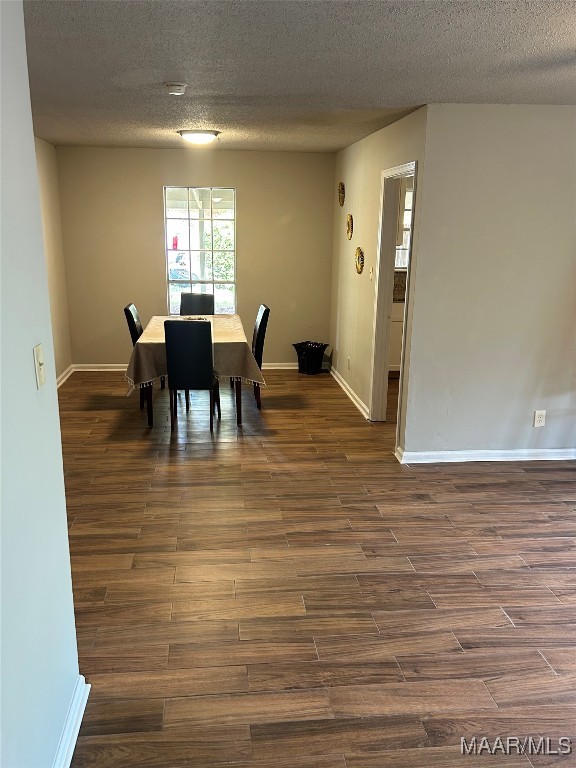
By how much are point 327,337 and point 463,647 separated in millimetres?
4925

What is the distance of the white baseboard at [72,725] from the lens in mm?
1821

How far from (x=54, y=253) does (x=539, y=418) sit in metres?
4.93

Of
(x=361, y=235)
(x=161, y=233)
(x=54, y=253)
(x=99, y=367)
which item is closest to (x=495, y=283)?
(x=361, y=235)

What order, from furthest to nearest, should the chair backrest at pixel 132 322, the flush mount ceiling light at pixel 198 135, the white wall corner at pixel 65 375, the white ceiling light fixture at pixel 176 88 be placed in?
the white wall corner at pixel 65 375 → the chair backrest at pixel 132 322 → the flush mount ceiling light at pixel 198 135 → the white ceiling light fixture at pixel 176 88

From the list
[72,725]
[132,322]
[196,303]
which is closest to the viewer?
[72,725]

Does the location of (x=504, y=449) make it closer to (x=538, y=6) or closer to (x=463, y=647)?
(x=463, y=647)

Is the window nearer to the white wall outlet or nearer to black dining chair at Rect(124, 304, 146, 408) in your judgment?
black dining chair at Rect(124, 304, 146, 408)

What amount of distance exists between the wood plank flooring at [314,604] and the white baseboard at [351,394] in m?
0.80

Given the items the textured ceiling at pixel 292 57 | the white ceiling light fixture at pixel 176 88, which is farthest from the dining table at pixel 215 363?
the white ceiling light fixture at pixel 176 88

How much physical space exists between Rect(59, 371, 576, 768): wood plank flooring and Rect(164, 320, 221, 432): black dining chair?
53cm

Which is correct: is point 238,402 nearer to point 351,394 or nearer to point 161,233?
point 351,394

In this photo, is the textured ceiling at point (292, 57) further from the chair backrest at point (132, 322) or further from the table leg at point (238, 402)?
the table leg at point (238, 402)

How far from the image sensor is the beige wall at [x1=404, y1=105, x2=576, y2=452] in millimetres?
3818
